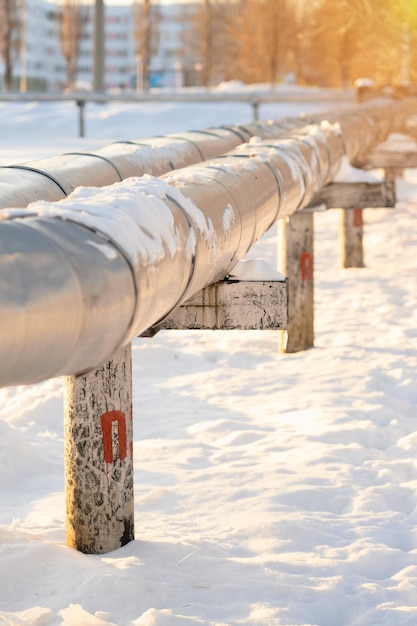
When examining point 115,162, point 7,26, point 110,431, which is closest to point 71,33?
point 7,26

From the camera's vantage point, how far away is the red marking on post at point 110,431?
4223mm

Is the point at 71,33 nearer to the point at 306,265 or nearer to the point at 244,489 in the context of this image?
the point at 306,265

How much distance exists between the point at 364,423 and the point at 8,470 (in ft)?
6.70

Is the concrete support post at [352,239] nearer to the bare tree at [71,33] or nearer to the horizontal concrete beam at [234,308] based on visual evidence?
the horizontal concrete beam at [234,308]

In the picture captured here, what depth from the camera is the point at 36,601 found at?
3867 mm

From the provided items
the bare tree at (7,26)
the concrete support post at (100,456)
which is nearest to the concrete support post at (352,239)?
the concrete support post at (100,456)

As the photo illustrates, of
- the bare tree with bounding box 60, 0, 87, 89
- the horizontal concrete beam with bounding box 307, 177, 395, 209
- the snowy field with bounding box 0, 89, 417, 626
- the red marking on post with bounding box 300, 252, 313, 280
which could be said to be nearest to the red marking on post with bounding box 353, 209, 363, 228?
the snowy field with bounding box 0, 89, 417, 626

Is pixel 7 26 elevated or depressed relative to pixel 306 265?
elevated

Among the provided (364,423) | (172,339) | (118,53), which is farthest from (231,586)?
(118,53)

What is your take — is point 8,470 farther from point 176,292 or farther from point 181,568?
point 176,292

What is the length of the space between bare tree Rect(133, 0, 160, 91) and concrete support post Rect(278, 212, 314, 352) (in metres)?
29.5

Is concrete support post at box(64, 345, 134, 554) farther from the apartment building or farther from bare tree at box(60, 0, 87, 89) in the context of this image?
the apartment building

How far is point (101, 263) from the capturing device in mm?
2641

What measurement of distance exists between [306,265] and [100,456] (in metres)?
4.56
